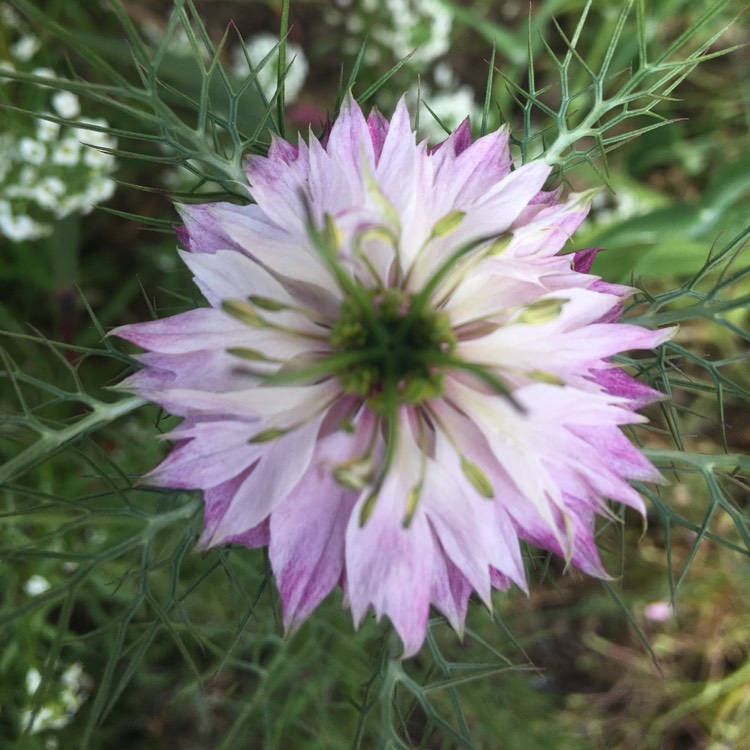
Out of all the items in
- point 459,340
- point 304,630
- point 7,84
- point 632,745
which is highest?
point 7,84

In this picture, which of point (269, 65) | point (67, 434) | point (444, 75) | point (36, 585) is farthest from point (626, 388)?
point (444, 75)

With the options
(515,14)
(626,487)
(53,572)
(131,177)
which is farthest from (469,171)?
(515,14)

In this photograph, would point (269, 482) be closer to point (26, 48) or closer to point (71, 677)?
point (71, 677)

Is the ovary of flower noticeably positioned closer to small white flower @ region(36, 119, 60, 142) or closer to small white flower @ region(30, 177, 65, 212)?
small white flower @ region(30, 177, 65, 212)

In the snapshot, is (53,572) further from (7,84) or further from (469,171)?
(469,171)

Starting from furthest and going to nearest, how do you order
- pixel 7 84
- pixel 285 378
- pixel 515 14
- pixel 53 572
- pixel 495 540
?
pixel 515 14 → pixel 7 84 → pixel 53 572 → pixel 495 540 → pixel 285 378

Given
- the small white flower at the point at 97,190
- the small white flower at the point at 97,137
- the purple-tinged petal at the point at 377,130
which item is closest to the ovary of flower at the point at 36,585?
the small white flower at the point at 97,190
